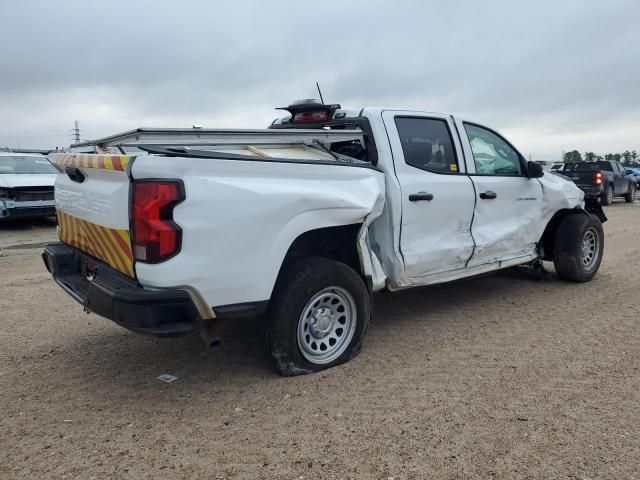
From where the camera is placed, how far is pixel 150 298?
305 cm

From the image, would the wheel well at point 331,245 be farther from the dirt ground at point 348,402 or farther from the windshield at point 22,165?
the windshield at point 22,165

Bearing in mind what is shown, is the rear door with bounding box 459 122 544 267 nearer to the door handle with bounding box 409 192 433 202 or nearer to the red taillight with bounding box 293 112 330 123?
the door handle with bounding box 409 192 433 202

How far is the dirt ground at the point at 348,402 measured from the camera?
2.81 m

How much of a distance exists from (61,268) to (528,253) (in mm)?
4526

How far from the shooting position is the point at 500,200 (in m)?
5.39

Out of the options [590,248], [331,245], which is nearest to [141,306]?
[331,245]

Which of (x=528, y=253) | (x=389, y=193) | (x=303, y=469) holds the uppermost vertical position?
(x=389, y=193)

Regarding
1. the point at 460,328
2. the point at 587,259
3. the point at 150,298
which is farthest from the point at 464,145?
the point at 150,298

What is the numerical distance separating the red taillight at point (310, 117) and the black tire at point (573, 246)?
3.20 m

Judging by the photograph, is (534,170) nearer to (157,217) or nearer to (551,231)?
(551,231)

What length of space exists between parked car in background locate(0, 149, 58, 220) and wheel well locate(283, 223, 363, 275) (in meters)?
8.89

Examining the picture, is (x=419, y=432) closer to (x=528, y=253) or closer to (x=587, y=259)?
(x=528, y=253)

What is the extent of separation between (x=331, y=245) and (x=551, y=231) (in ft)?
11.5

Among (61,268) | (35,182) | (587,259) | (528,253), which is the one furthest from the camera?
(35,182)
